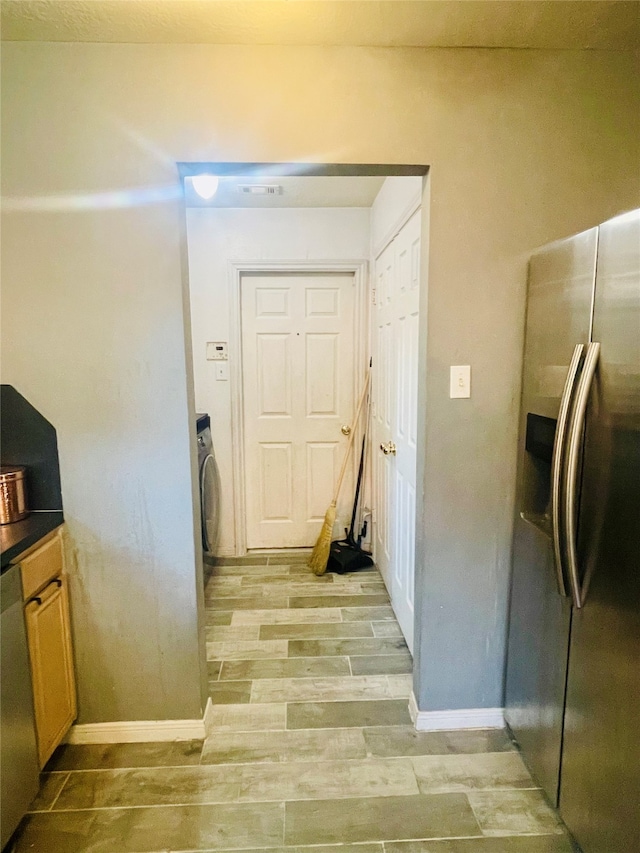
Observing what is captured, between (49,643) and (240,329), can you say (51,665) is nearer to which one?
(49,643)

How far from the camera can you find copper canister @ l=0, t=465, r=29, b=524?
1562 millimetres

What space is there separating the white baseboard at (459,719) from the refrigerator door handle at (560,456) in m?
0.83

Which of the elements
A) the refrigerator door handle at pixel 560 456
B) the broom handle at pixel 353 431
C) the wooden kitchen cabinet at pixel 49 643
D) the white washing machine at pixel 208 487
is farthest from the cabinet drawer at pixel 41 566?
the broom handle at pixel 353 431

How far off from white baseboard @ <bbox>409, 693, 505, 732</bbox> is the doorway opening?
33.8 inches

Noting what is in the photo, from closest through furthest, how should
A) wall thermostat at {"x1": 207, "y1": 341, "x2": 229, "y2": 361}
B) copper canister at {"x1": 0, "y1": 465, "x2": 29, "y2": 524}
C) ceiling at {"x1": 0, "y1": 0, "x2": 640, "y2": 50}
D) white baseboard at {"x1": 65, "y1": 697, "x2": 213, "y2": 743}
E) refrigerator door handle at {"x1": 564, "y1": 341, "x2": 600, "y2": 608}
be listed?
refrigerator door handle at {"x1": 564, "y1": 341, "x2": 600, "y2": 608} → ceiling at {"x1": 0, "y1": 0, "x2": 640, "y2": 50} → copper canister at {"x1": 0, "y1": 465, "x2": 29, "y2": 524} → white baseboard at {"x1": 65, "y1": 697, "x2": 213, "y2": 743} → wall thermostat at {"x1": 207, "y1": 341, "x2": 229, "y2": 361}

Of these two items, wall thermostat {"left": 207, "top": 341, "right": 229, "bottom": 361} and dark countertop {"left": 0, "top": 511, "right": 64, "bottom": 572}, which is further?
wall thermostat {"left": 207, "top": 341, "right": 229, "bottom": 361}

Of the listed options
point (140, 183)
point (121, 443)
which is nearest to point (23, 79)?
point (140, 183)

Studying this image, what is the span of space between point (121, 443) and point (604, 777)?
174 cm

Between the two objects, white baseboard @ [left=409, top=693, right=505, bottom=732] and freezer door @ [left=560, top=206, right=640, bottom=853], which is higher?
freezer door @ [left=560, top=206, right=640, bottom=853]

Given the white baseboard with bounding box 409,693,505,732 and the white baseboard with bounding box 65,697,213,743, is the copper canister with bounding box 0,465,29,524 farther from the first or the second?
the white baseboard with bounding box 409,693,505,732

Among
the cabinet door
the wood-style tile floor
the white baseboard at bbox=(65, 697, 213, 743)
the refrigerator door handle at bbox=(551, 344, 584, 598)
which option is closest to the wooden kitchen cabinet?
the cabinet door

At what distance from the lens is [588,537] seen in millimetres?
1251

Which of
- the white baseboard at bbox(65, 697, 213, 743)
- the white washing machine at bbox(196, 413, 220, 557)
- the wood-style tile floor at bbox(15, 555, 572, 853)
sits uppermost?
the white washing machine at bbox(196, 413, 220, 557)

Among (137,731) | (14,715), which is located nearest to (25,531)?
(14,715)
